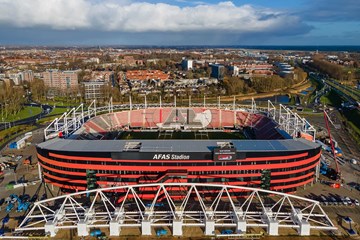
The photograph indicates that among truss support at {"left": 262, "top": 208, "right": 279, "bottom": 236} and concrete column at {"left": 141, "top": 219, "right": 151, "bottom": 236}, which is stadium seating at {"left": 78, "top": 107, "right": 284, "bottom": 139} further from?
concrete column at {"left": 141, "top": 219, "right": 151, "bottom": 236}

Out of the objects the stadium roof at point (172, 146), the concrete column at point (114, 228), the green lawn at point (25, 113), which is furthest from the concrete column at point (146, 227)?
the green lawn at point (25, 113)

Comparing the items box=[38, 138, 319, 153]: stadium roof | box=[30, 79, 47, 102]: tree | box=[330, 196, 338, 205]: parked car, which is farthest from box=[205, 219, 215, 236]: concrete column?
box=[30, 79, 47, 102]: tree

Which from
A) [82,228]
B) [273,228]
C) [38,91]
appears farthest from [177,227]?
[38,91]

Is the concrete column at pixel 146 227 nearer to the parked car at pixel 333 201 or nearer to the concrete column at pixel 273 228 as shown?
the concrete column at pixel 273 228

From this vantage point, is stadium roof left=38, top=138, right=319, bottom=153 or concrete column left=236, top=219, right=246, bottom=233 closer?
concrete column left=236, top=219, right=246, bottom=233

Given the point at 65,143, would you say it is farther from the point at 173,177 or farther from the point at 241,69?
the point at 241,69

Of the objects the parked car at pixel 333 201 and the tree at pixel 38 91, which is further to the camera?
the tree at pixel 38 91
